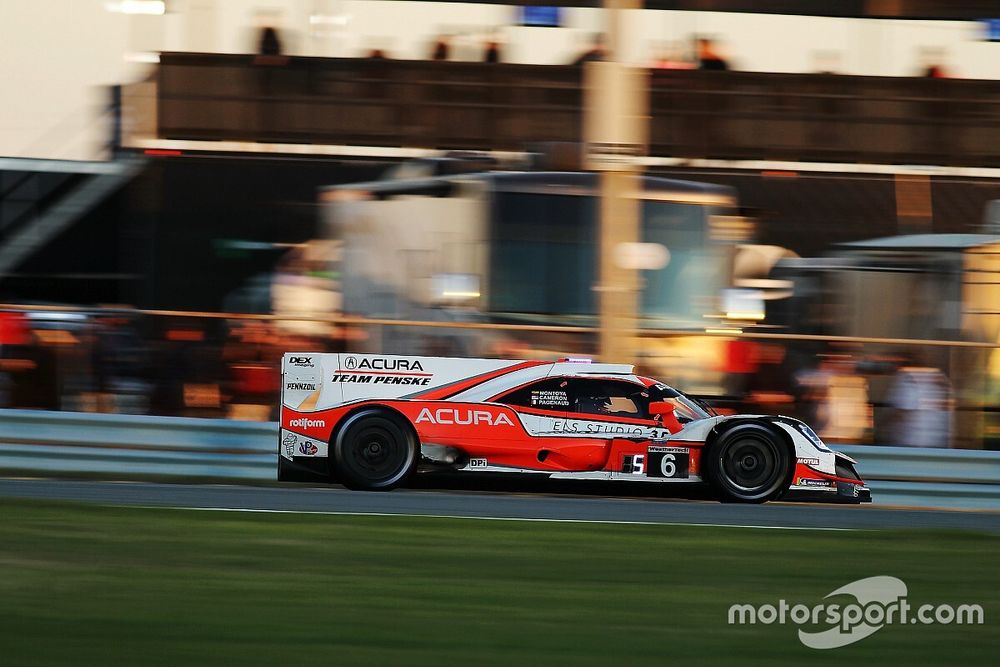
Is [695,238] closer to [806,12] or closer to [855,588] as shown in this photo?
[806,12]

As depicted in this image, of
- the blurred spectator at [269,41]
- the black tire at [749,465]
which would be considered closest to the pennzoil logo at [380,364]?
the black tire at [749,465]

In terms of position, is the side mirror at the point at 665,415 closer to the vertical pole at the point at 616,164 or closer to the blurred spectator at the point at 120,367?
the vertical pole at the point at 616,164

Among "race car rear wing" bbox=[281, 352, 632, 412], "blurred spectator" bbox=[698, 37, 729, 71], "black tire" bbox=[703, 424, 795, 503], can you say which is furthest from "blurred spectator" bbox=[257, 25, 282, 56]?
"black tire" bbox=[703, 424, 795, 503]

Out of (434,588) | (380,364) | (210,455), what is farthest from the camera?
(210,455)

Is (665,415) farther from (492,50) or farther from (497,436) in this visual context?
(492,50)

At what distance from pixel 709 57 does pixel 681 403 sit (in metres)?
6.37

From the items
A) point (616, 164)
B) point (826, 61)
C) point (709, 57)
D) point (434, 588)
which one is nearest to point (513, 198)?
point (616, 164)

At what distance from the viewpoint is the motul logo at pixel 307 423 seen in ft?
30.7

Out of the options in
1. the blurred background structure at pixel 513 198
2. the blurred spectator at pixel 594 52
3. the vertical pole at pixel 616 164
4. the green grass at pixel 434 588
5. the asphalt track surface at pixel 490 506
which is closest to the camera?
the green grass at pixel 434 588

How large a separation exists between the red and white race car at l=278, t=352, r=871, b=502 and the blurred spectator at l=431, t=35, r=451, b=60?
6.37 meters

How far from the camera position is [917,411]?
1038 centimetres

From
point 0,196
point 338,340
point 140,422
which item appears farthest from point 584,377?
point 0,196

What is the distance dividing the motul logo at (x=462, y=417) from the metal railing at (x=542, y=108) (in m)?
6.19

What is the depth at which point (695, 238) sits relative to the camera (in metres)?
13.0
